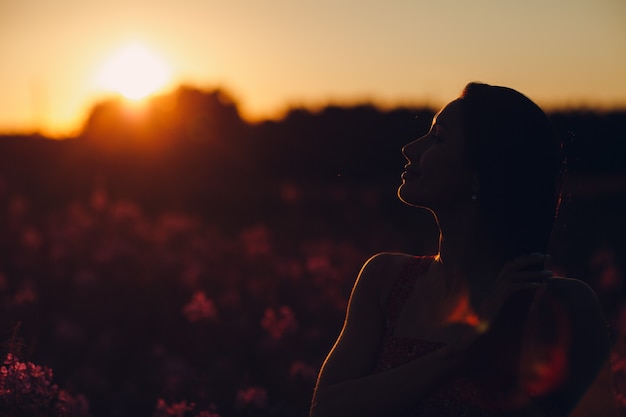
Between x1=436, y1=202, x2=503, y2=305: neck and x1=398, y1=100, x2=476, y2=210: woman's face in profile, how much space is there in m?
0.06

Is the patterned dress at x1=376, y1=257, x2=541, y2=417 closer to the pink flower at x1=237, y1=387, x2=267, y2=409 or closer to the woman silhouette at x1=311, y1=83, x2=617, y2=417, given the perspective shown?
the woman silhouette at x1=311, y1=83, x2=617, y2=417

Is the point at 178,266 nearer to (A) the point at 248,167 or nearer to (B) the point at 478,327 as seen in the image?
(B) the point at 478,327

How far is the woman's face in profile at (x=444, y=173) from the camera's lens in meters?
2.94

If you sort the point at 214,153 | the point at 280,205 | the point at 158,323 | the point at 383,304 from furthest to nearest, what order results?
the point at 214,153 < the point at 280,205 < the point at 158,323 < the point at 383,304

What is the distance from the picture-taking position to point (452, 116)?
118 inches

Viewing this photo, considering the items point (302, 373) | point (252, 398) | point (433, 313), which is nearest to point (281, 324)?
point (302, 373)

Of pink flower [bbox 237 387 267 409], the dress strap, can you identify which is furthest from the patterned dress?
pink flower [bbox 237 387 267 409]

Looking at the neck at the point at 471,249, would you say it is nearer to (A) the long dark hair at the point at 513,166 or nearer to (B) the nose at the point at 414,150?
(A) the long dark hair at the point at 513,166

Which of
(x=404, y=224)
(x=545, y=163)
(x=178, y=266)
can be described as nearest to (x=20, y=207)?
(x=178, y=266)

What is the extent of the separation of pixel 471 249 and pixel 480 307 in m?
0.28

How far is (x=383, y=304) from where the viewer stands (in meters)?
3.12

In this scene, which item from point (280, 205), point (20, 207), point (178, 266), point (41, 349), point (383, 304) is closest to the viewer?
point (383, 304)

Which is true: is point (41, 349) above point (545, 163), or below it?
below

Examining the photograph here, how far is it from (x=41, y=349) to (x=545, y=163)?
18.0 ft
